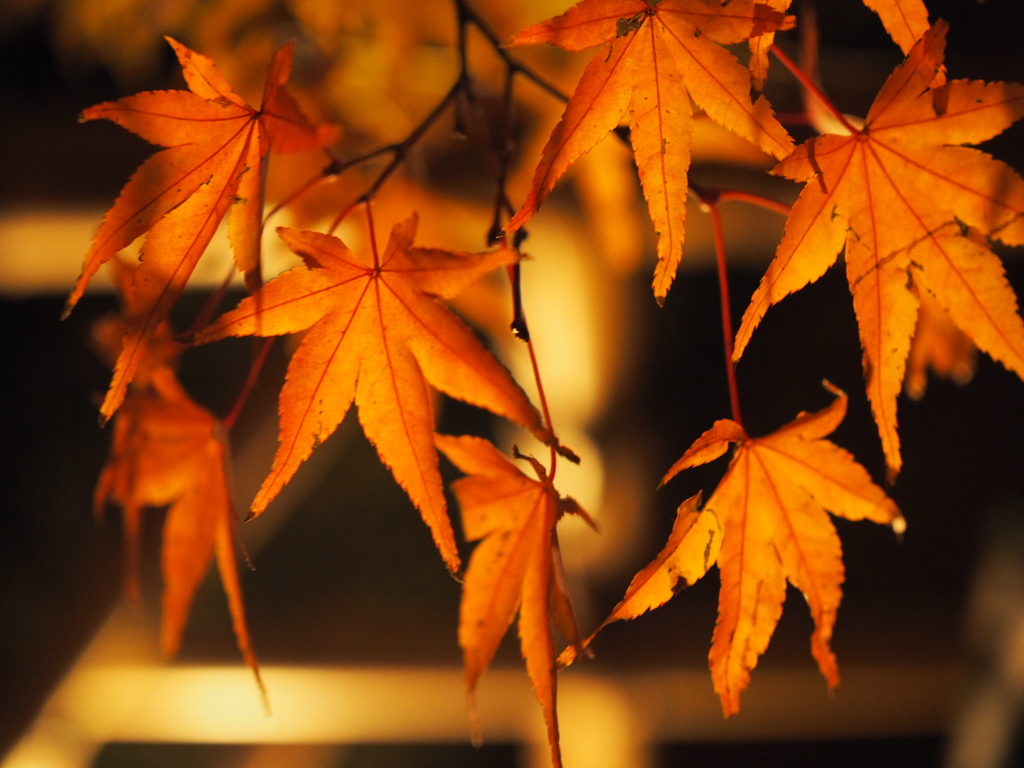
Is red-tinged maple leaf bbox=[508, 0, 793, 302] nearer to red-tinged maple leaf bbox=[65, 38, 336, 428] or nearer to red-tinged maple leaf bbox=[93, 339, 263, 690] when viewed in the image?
red-tinged maple leaf bbox=[65, 38, 336, 428]

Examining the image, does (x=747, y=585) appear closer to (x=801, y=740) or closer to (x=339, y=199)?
(x=339, y=199)

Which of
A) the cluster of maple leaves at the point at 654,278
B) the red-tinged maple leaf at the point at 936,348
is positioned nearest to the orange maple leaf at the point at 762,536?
the cluster of maple leaves at the point at 654,278

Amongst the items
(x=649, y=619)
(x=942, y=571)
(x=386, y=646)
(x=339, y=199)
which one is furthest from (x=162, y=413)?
(x=942, y=571)

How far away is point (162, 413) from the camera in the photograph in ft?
1.99

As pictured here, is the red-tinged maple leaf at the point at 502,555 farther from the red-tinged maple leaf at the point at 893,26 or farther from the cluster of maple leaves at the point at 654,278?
the red-tinged maple leaf at the point at 893,26

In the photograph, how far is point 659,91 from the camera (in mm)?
373

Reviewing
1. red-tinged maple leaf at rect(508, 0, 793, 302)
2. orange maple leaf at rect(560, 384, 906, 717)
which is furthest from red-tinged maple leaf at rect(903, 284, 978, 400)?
red-tinged maple leaf at rect(508, 0, 793, 302)

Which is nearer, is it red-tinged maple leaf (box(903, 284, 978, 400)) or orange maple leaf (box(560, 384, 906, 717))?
orange maple leaf (box(560, 384, 906, 717))

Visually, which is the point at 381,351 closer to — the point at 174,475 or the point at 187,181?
the point at 187,181

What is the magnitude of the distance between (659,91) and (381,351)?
22 centimetres

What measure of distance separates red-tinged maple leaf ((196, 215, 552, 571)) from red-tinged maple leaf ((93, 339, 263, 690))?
0.72 feet

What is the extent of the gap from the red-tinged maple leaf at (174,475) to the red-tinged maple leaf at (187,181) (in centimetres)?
22

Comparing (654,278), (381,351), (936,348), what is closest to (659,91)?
(654,278)

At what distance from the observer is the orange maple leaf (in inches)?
16.5
